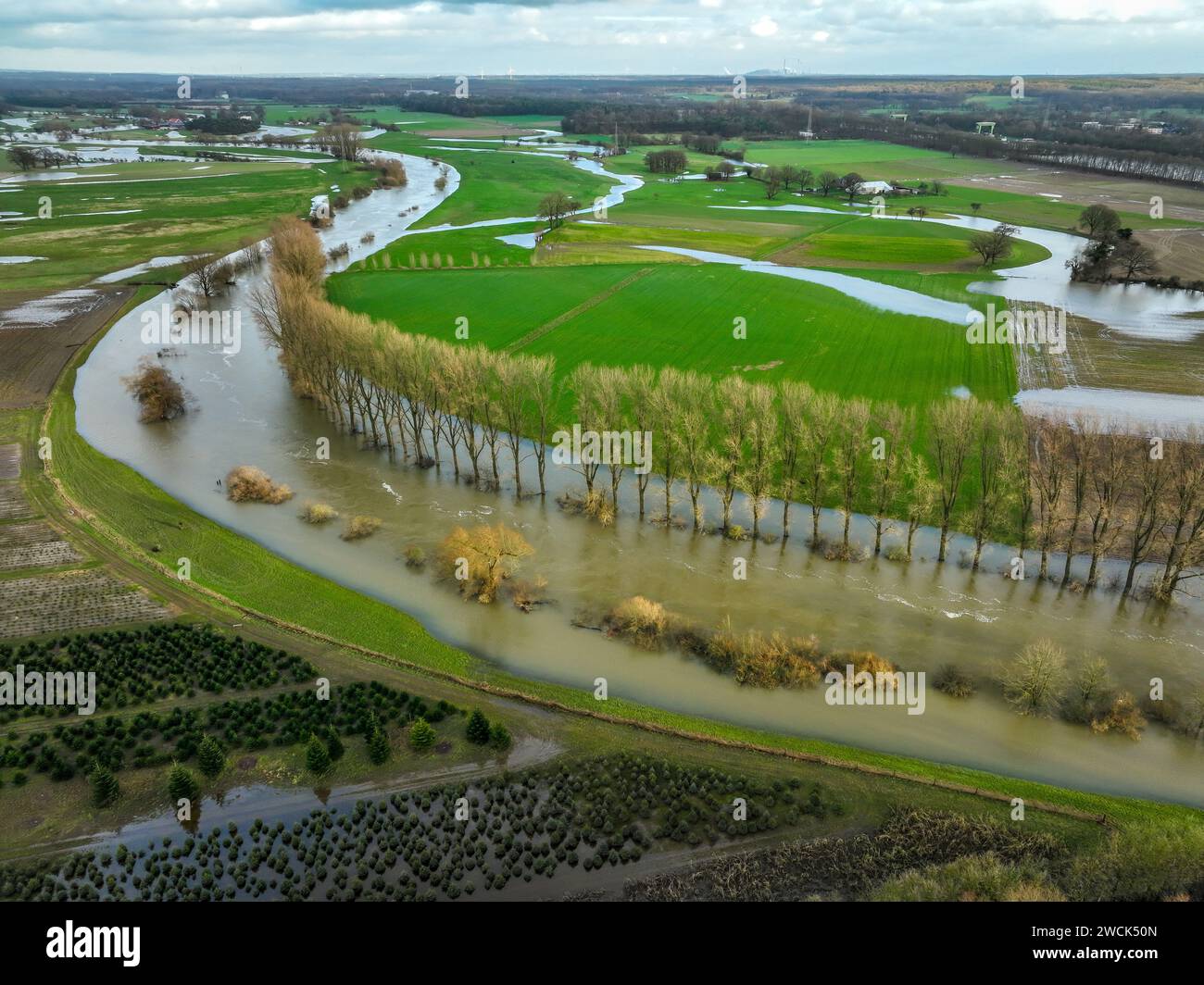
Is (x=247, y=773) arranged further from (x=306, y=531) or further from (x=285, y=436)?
(x=285, y=436)

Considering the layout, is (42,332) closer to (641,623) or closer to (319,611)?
(319,611)

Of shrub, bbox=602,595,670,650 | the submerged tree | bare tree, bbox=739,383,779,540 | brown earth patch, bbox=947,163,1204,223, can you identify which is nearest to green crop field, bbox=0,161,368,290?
the submerged tree

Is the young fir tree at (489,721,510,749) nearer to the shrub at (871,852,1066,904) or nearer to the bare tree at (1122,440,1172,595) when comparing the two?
the shrub at (871,852,1066,904)

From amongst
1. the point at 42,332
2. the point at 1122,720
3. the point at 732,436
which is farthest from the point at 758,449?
the point at 42,332

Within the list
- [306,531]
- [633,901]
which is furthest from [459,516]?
[633,901]

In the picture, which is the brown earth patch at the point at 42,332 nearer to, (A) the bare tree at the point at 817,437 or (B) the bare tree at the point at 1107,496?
(A) the bare tree at the point at 817,437

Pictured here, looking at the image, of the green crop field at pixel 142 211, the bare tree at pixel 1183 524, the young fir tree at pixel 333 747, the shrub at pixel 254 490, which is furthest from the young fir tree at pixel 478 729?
the green crop field at pixel 142 211
